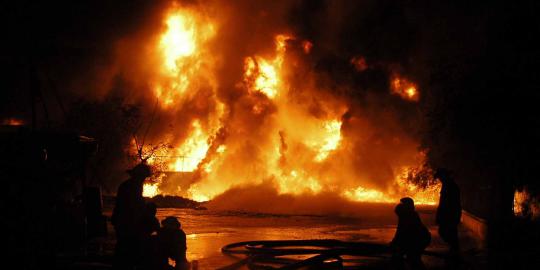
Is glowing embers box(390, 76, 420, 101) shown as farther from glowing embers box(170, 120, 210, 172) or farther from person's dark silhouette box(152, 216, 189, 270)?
person's dark silhouette box(152, 216, 189, 270)

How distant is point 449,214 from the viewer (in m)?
12.8

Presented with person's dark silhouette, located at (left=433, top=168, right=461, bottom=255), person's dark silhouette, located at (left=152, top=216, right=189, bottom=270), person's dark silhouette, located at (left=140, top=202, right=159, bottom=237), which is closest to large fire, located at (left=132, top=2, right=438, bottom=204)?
person's dark silhouette, located at (left=433, top=168, right=461, bottom=255)

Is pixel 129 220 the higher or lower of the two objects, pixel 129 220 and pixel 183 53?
the lower

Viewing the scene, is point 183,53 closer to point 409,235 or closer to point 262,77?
point 262,77

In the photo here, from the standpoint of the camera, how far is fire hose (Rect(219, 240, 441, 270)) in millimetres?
10344

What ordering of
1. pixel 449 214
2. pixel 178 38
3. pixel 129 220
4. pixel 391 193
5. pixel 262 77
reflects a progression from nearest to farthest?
pixel 129 220 → pixel 449 214 → pixel 391 193 → pixel 262 77 → pixel 178 38

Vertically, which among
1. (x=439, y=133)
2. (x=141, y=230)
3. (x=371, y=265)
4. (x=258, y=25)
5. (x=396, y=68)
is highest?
(x=258, y=25)

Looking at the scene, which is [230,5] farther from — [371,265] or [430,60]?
[371,265]

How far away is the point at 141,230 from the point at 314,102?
3201 centimetres

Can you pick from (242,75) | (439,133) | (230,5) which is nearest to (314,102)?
(242,75)

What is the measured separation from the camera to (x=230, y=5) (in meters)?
45.4

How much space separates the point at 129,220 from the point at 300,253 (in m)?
4.66

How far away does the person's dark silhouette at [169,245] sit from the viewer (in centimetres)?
852

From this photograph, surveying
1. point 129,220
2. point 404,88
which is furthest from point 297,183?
point 129,220
